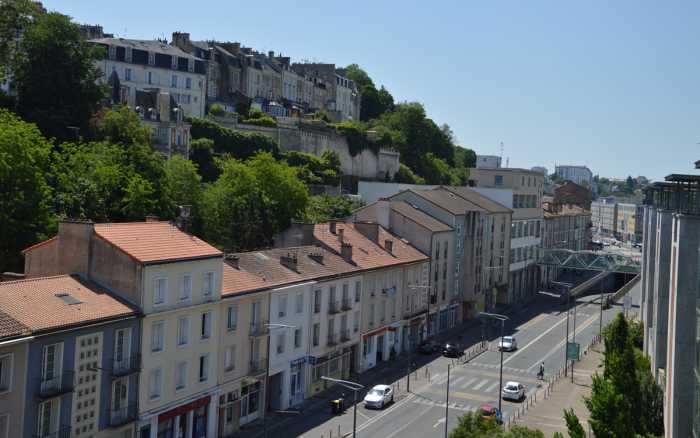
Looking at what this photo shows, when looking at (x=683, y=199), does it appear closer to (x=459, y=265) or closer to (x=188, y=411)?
(x=188, y=411)

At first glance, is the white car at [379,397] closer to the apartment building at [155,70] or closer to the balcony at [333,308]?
the balcony at [333,308]

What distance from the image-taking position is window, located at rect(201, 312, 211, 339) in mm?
40562

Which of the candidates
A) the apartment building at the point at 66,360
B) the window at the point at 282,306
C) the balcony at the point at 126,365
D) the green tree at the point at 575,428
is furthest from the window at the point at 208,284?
the green tree at the point at 575,428

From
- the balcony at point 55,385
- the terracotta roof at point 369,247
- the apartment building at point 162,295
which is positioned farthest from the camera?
the terracotta roof at point 369,247

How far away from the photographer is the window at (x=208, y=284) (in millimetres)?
40344

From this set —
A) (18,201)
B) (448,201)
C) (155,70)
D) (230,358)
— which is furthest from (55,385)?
(155,70)

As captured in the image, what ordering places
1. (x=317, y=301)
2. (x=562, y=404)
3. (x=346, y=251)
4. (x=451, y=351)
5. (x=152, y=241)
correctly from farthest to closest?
(x=451, y=351) < (x=346, y=251) < (x=317, y=301) < (x=562, y=404) < (x=152, y=241)

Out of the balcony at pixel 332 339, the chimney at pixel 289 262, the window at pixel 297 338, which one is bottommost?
the balcony at pixel 332 339

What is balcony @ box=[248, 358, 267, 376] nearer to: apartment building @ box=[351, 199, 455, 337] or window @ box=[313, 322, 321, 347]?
window @ box=[313, 322, 321, 347]

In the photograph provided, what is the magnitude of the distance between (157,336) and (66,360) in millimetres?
5697

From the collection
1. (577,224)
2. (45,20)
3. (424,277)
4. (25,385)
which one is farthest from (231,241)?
(577,224)

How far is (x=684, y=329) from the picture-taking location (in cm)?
2830

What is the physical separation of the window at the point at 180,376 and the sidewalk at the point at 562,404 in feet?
57.8

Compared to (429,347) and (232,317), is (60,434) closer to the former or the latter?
(232,317)
